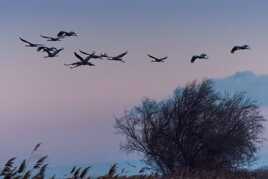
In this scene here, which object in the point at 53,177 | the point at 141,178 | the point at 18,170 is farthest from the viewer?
the point at 141,178

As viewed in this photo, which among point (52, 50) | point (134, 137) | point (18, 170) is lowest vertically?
point (18, 170)

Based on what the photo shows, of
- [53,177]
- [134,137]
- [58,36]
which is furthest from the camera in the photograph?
[134,137]

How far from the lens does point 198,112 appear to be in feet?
196

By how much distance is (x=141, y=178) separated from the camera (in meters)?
25.2

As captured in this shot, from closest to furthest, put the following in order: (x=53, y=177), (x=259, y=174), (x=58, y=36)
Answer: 1. (x=53, y=177)
2. (x=58, y=36)
3. (x=259, y=174)

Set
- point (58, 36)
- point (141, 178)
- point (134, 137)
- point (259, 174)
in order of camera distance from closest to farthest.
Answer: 1. point (58, 36)
2. point (141, 178)
3. point (259, 174)
4. point (134, 137)

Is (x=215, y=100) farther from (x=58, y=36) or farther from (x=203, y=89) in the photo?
(x=58, y=36)

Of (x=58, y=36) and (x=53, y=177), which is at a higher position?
(x=58, y=36)

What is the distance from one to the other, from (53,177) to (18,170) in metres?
2.24

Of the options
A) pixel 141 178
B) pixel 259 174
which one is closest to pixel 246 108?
pixel 259 174

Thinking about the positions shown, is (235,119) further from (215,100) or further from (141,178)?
(141,178)

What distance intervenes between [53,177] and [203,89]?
45483 mm

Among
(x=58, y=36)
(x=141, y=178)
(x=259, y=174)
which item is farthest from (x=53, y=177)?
(x=259, y=174)

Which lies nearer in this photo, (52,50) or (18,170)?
(18,170)
